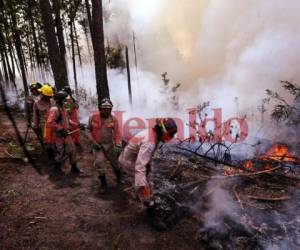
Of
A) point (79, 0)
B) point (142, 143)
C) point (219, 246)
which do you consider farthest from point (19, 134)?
point (79, 0)

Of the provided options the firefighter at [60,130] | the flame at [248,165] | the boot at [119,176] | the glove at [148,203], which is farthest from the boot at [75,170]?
the flame at [248,165]

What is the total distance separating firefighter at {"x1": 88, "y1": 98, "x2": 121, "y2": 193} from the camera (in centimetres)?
534

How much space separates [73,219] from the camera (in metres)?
4.38

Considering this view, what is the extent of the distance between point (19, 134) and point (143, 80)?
52.2 feet

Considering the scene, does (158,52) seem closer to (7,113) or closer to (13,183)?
(7,113)

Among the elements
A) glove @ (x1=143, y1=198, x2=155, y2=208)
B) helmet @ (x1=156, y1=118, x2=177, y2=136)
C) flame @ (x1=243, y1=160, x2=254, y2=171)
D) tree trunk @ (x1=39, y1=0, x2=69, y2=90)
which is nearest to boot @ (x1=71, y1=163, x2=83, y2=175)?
glove @ (x1=143, y1=198, x2=155, y2=208)

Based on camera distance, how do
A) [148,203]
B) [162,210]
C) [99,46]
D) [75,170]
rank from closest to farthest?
[148,203] → [162,210] → [75,170] → [99,46]

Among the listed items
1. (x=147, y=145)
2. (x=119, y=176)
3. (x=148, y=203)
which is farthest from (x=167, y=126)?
(x=119, y=176)

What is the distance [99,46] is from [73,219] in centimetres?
545

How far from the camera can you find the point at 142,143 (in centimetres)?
396

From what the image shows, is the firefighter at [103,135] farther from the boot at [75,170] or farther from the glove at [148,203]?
the glove at [148,203]

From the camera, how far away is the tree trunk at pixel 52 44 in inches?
359

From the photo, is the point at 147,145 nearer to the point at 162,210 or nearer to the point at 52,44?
the point at 162,210

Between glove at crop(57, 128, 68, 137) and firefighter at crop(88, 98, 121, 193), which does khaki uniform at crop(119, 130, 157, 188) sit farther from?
glove at crop(57, 128, 68, 137)
